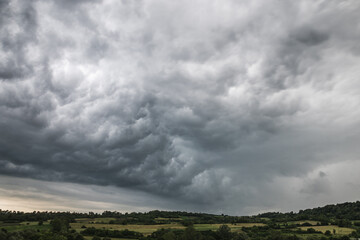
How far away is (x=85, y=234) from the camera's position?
197625 mm

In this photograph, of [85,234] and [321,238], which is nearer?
[321,238]

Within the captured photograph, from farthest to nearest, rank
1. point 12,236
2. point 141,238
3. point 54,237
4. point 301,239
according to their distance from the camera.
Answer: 1. point 141,238
2. point 301,239
3. point 54,237
4. point 12,236

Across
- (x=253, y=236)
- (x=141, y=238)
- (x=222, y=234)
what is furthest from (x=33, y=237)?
(x=253, y=236)

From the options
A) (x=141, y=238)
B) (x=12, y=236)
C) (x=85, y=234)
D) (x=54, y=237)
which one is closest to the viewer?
(x=12, y=236)

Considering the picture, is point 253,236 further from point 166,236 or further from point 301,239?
point 166,236

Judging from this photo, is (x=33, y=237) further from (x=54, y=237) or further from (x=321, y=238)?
(x=321, y=238)

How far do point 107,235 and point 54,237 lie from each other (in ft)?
158

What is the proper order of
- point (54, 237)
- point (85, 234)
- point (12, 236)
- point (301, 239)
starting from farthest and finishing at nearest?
point (85, 234), point (301, 239), point (54, 237), point (12, 236)

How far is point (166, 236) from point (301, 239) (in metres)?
79.8

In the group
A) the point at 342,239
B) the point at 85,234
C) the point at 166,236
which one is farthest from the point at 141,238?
the point at 342,239

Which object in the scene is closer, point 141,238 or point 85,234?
point 141,238

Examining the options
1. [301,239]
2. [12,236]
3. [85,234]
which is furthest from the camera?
[85,234]

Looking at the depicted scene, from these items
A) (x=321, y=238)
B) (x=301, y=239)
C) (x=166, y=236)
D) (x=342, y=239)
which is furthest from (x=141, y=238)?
(x=342, y=239)

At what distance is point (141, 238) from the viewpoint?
607 ft
